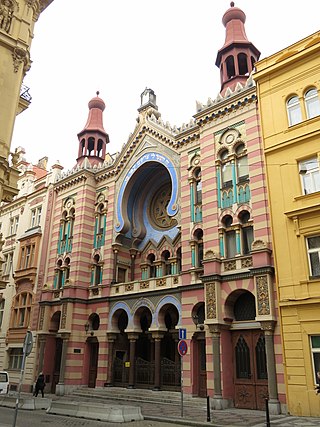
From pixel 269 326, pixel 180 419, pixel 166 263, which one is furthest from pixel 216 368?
pixel 166 263

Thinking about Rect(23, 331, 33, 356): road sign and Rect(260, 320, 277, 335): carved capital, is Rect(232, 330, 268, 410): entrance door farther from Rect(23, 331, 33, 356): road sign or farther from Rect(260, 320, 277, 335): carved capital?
Rect(23, 331, 33, 356): road sign

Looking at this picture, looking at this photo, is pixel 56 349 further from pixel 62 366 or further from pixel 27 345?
pixel 27 345

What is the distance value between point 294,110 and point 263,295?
940cm

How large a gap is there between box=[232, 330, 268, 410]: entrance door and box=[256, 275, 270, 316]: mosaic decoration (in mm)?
1599

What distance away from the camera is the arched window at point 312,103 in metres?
19.3

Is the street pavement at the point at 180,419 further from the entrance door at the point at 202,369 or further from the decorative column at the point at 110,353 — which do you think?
the decorative column at the point at 110,353

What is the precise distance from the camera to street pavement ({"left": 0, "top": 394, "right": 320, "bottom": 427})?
14117 mm

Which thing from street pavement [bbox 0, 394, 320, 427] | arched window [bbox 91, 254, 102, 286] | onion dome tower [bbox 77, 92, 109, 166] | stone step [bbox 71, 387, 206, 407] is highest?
onion dome tower [bbox 77, 92, 109, 166]

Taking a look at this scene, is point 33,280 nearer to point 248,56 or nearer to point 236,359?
point 236,359

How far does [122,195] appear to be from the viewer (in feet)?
96.7

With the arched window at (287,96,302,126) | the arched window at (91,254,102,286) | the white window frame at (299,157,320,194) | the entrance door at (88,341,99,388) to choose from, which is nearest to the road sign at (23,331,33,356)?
the white window frame at (299,157,320,194)

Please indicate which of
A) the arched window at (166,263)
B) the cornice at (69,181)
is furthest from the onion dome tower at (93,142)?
the arched window at (166,263)

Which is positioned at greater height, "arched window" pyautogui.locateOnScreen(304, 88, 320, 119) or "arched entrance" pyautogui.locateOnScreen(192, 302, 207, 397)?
"arched window" pyautogui.locateOnScreen(304, 88, 320, 119)

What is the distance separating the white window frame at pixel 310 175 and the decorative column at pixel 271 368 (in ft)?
20.8
